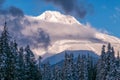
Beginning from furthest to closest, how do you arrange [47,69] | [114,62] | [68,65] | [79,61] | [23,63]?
[47,69] → [79,61] → [68,65] → [114,62] → [23,63]

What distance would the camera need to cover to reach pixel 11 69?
67688 mm

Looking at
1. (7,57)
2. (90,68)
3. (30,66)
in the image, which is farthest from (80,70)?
(7,57)

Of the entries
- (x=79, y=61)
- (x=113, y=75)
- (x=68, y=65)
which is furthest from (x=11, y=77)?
(x=79, y=61)

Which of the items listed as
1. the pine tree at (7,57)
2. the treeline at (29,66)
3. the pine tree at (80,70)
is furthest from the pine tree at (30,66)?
the pine tree at (80,70)

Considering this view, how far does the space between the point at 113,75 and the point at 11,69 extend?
80.7ft

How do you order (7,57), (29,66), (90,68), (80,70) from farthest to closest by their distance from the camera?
(90,68) → (80,70) → (29,66) → (7,57)

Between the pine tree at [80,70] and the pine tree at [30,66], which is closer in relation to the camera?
the pine tree at [30,66]

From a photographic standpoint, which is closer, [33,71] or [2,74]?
[2,74]

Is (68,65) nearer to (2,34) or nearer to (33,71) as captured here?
(33,71)

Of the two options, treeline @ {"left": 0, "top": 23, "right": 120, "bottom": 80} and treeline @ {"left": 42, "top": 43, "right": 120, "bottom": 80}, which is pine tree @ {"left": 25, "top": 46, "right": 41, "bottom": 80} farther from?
treeline @ {"left": 42, "top": 43, "right": 120, "bottom": 80}

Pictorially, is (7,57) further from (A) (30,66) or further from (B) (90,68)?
(B) (90,68)

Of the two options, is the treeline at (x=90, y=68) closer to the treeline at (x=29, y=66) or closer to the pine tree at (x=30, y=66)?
the treeline at (x=29, y=66)

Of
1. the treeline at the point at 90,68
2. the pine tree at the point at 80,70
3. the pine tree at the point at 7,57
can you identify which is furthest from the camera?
the pine tree at the point at 80,70

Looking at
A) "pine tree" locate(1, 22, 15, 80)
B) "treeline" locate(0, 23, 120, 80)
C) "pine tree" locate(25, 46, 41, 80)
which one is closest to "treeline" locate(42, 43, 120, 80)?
"treeline" locate(0, 23, 120, 80)
